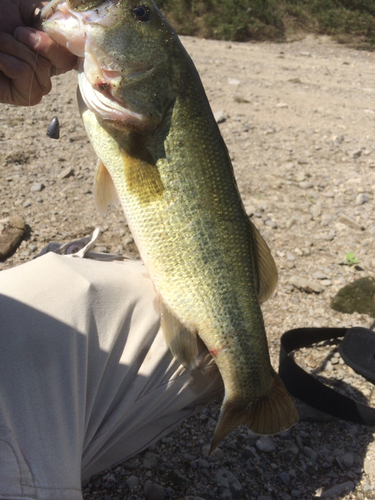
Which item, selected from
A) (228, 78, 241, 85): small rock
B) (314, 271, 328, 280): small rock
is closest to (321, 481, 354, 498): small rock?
(314, 271, 328, 280): small rock

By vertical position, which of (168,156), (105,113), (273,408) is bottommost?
(273,408)

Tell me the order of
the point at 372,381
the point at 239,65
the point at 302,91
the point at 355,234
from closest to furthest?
the point at 372,381 < the point at 355,234 < the point at 302,91 < the point at 239,65

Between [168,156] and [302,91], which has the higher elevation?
[168,156]

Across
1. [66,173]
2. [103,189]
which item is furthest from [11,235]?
[103,189]

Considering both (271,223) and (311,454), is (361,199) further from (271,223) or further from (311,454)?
(311,454)

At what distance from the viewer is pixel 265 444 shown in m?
2.61

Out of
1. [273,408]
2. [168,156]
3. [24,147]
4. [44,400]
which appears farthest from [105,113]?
[24,147]

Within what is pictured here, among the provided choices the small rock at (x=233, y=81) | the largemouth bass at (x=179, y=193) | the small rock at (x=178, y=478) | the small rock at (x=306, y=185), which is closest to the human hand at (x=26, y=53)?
the largemouth bass at (x=179, y=193)

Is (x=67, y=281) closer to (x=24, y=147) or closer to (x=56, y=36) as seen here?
(x=56, y=36)

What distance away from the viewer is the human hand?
78.5 inches

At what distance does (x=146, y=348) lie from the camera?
1945 millimetres

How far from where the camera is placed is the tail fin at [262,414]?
6.79 ft

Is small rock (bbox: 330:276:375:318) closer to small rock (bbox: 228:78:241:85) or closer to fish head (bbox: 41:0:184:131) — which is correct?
fish head (bbox: 41:0:184:131)

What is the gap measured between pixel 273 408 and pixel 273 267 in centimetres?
60
